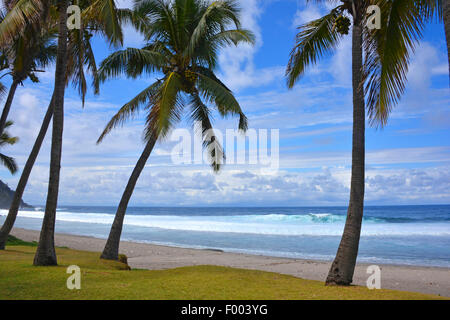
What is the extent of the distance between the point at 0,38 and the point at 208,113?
6116mm

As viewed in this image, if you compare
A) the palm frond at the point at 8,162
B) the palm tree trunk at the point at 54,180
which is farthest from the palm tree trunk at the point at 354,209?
the palm frond at the point at 8,162

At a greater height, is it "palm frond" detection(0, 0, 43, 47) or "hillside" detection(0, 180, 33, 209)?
"palm frond" detection(0, 0, 43, 47)

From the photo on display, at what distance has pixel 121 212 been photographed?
A: 10.4 metres

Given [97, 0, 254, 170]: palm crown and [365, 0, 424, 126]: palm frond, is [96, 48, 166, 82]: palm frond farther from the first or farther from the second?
[365, 0, 424, 126]: palm frond

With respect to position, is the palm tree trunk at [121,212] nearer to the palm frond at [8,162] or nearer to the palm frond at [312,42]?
the palm frond at [312,42]

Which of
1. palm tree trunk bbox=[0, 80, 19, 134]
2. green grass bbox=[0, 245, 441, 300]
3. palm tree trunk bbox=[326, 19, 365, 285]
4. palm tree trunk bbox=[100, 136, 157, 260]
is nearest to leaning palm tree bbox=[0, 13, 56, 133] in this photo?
palm tree trunk bbox=[0, 80, 19, 134]

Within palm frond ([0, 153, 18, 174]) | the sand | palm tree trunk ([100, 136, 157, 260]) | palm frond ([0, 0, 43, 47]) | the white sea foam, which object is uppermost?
palm frond ([0, 0, 43, 47])

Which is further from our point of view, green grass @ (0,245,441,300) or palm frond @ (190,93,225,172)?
palm frond @ (190,93,225,172)

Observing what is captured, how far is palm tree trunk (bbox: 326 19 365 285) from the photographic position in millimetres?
6109
